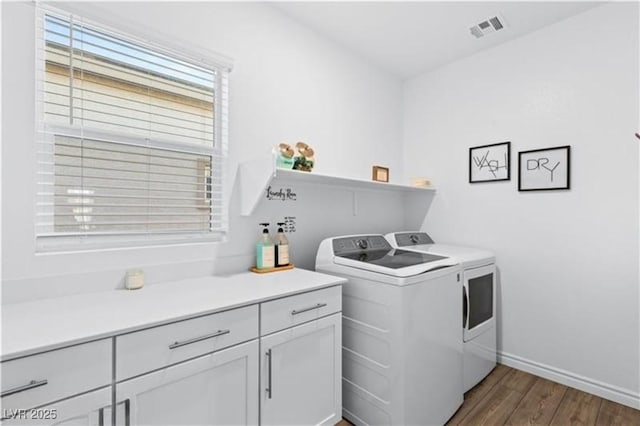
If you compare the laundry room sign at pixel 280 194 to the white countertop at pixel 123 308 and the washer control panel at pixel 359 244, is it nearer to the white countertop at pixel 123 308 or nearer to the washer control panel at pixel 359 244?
the washer control panel at pixel 359 244

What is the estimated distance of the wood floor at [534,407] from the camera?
72.9 inches

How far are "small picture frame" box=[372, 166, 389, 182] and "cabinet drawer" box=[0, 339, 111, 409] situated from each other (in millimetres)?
2230

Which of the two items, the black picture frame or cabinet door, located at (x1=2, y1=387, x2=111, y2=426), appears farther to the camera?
the black picture frame

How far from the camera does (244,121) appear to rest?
2.00 metres

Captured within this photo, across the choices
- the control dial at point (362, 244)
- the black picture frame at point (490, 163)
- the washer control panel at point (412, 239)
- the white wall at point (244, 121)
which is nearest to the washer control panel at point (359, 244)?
the control dial at point (362, 244)

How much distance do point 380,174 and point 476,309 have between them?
1.31 meters

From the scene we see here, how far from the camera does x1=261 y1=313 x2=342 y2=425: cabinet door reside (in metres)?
1.41

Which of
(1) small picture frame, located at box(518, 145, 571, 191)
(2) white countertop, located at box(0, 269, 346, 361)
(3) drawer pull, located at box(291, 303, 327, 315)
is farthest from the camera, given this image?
(1) small picture frame, located at box(518, 145, 571, 191)

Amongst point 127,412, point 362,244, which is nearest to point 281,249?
point 362,244

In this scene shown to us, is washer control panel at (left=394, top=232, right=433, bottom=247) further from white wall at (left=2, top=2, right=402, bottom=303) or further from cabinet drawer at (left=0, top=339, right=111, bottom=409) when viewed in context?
cabinet drawer at (left=0, top=339, right=111, bottom=409)

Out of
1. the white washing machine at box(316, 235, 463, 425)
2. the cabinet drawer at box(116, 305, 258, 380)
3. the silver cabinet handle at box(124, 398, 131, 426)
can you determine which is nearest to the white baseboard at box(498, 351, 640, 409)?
the white washing machine at box(316, 235, 463, 425)

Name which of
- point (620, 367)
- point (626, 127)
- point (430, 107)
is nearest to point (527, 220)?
point (626, 127)

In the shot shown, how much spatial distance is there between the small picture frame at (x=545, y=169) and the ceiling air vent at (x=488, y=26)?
0.95m

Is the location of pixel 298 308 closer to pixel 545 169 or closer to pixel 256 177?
pixel 256 177
